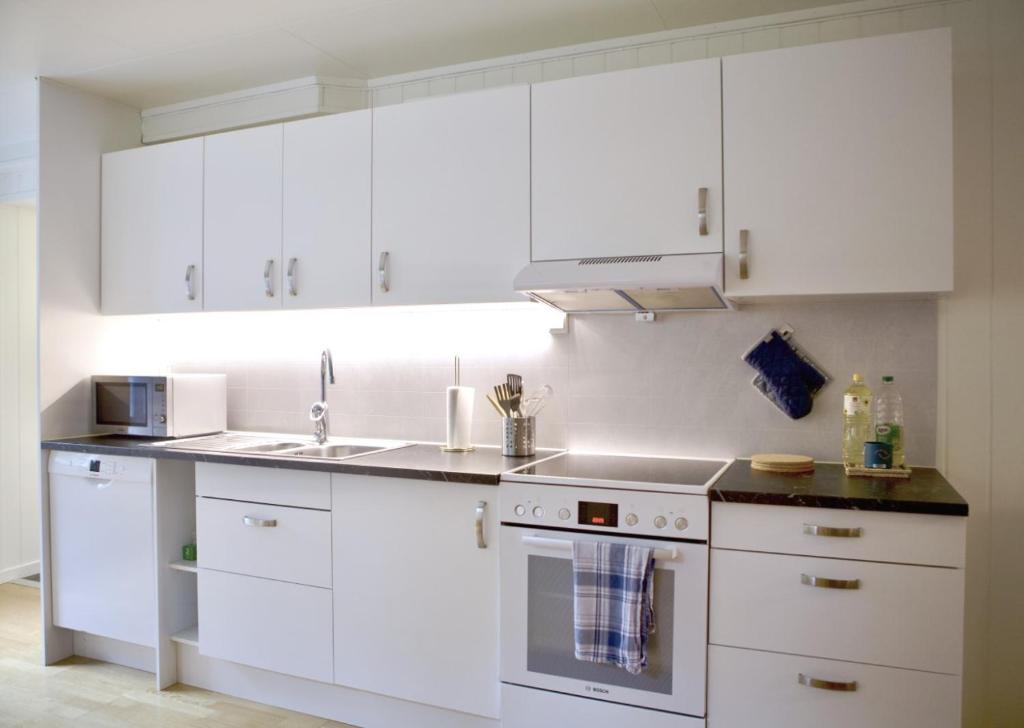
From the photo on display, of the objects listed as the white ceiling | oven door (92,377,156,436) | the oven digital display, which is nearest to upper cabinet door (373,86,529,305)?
the white ceiling

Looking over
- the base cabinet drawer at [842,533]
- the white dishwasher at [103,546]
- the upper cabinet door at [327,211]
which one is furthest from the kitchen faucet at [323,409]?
the base cabinet drawer at [842,533]

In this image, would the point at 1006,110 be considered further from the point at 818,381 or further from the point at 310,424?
the point at 310,424

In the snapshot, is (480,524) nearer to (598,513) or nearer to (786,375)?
(598,513)

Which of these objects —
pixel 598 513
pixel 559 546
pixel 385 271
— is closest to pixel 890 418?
pixel 598 513

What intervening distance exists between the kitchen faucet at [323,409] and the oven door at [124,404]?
0.63 metres

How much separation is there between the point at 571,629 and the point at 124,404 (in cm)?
221

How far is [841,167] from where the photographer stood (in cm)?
222

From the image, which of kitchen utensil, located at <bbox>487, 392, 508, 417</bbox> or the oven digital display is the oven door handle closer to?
the oven digital display

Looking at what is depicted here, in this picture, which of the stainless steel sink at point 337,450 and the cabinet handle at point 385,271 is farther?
the stainless steel sink at point 337,450

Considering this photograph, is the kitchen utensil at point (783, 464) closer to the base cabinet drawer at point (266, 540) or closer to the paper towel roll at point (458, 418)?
the paper towel roll at point (458, 418)

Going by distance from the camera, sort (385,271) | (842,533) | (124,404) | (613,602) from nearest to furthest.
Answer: (842,533) < (613,602) < (385,271) < (124,404)

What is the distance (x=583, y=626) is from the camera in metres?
2.15

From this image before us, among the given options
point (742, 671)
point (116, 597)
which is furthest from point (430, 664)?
point (116, 597)

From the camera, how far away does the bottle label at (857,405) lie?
237 cm
